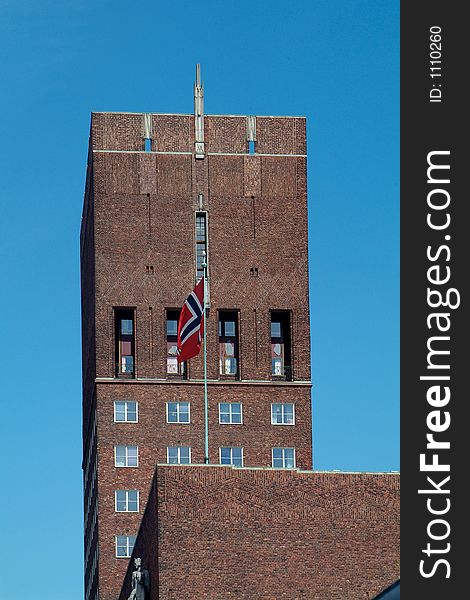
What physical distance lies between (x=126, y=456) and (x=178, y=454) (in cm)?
305

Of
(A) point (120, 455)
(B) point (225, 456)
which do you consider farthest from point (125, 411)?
(B) point (225, 456)

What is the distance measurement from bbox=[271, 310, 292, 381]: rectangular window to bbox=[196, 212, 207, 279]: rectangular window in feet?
17.5

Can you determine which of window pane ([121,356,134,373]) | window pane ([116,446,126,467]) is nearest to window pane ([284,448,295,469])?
window pane ([116,446,126,467])

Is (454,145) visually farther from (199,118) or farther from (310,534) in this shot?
(199,118)

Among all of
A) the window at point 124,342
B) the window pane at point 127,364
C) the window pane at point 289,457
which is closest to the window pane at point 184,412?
the window at point 124,342

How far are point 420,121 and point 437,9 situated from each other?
74.8 inches

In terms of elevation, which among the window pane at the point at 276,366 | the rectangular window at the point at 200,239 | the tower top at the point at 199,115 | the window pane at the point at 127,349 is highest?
the tower top at the point at 199,115

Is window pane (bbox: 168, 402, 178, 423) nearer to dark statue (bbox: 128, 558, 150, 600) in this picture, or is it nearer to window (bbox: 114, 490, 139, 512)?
window (bbox: 114, 490, 139, 512)

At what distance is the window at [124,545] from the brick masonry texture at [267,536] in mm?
30253

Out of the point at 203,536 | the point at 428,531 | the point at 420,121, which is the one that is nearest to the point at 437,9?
the point at 420,121

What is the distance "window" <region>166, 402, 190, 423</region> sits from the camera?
101562 mm

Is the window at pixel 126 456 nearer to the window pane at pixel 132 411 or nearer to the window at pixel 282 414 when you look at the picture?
the window pane at pixel 132 411

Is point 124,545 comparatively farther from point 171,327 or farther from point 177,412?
point 171,327

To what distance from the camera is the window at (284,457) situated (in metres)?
101
